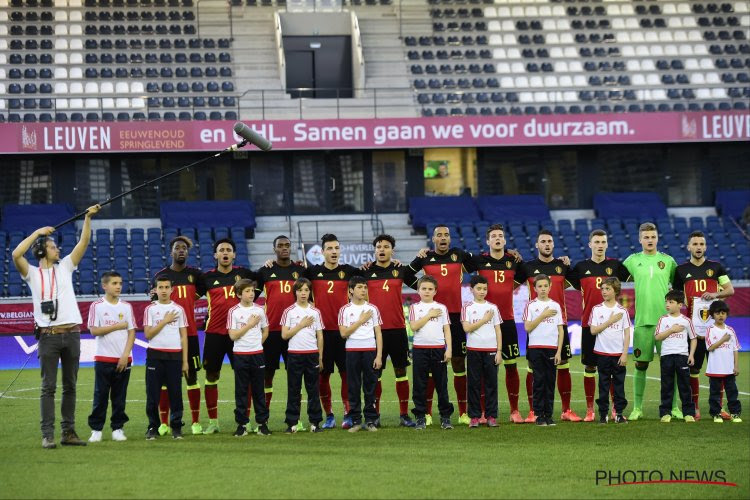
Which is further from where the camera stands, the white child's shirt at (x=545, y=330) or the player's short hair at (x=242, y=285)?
the white child's shirt at (x=545, y=330)

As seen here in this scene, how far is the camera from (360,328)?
40.3ft

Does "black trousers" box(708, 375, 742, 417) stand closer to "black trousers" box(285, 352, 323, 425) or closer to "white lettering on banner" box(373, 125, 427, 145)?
"black trousers" box(285, 352, 323, 425)

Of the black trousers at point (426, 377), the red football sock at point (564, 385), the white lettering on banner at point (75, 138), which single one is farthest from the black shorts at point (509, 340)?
the white lettering on banner at point (75, 138)

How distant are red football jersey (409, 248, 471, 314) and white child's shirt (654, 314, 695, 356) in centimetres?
241

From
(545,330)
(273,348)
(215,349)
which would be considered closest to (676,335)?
(545,330)

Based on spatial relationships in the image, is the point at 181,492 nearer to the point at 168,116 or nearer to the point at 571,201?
the point at 168,116

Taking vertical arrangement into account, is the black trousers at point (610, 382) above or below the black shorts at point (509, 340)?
below

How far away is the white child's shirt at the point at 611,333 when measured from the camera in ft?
42.6

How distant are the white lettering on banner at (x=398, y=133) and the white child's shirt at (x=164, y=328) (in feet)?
59.0

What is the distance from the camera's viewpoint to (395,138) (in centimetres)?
2945

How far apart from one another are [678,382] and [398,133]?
17156 millimetres

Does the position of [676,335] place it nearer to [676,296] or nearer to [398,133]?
[676,296]

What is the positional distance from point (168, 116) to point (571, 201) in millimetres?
11557

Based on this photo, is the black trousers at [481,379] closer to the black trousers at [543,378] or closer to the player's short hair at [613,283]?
the black trousers at [543,378]
